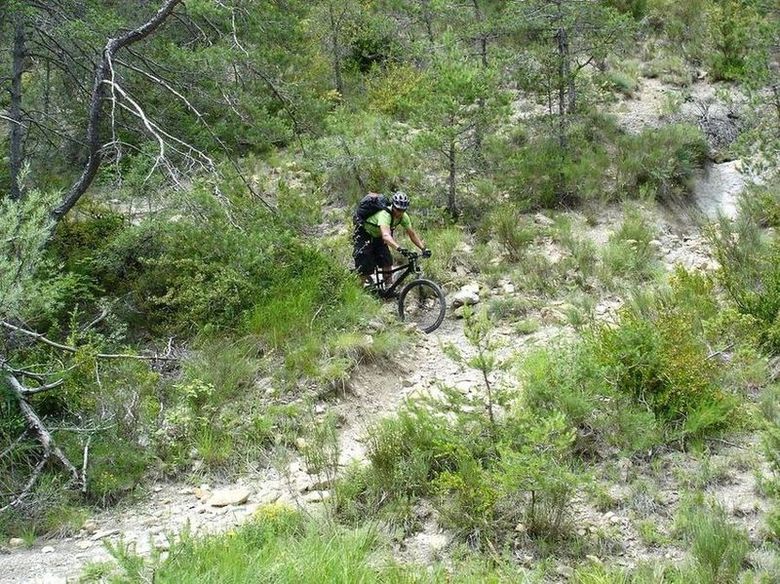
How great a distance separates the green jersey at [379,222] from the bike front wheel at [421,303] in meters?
0.77

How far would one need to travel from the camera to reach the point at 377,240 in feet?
27.9

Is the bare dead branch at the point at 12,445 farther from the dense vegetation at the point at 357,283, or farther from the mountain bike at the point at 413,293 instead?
the mountain bike at the point at 413,293

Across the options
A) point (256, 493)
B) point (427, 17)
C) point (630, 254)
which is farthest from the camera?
point (427, 17)

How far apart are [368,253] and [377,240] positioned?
231 millimetres

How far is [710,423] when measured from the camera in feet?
16.0

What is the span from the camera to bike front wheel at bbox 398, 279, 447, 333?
8281 mm

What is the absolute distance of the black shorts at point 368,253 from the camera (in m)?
8.56

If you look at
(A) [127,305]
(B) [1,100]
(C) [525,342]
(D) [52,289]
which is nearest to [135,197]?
(A) [127,305]

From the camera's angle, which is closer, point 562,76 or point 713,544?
point 713,544

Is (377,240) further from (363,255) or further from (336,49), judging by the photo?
(336,49)

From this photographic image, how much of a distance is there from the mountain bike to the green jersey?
404 mm

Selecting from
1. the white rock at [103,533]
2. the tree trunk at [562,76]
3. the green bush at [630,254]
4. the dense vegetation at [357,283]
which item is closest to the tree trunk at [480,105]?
the dense vegetation at [357,283]

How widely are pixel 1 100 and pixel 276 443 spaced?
9.13 metres

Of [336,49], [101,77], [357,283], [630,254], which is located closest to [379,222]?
[357,283]
